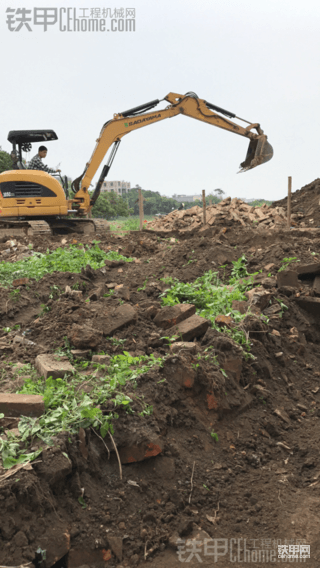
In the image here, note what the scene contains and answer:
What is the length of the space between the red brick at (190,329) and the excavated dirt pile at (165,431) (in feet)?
0.05

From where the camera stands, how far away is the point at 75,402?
3895 millimetres

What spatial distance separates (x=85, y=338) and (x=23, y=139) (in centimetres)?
1008

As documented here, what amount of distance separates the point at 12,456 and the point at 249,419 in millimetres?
2493

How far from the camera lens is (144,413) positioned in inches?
159

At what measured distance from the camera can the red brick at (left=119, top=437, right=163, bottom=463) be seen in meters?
3.75

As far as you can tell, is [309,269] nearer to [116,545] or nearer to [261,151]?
[116,545]

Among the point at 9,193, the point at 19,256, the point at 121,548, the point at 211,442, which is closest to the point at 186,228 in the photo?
the point at 9,193

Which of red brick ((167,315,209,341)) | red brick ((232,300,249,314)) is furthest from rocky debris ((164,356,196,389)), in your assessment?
red brick ((232,300,249,314))

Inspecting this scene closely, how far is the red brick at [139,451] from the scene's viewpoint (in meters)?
3.75

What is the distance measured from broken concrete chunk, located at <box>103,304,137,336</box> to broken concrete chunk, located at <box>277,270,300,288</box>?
2.65 metres

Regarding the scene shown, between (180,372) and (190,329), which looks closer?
(180,372)

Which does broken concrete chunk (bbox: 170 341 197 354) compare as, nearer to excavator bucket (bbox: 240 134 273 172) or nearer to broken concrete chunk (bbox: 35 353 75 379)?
broken concrete chunk (bbox: 35 353 75 379)

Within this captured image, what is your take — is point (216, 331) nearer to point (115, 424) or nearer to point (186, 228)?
point (115, 424)

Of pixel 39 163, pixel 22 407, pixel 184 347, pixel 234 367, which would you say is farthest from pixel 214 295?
pixel 39 163
